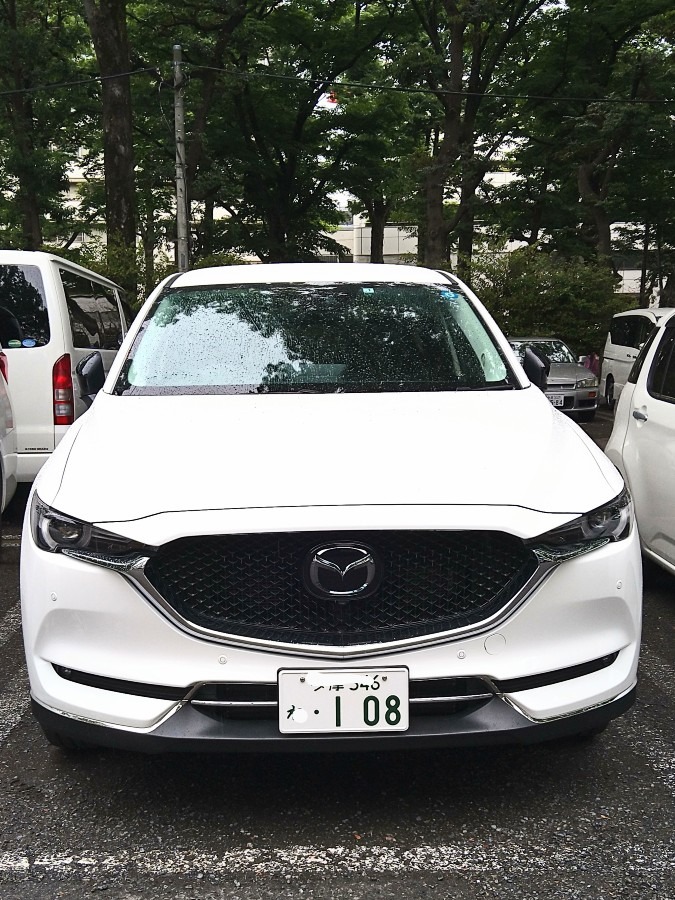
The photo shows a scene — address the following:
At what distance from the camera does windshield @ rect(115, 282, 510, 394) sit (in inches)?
140

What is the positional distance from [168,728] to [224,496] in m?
0.61

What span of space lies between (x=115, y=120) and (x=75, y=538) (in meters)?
16.5

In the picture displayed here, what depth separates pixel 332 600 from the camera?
95.2 inches

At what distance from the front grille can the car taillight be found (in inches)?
175

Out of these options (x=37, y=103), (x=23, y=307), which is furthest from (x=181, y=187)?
(x=23, y=307)

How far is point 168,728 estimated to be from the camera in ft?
7.93

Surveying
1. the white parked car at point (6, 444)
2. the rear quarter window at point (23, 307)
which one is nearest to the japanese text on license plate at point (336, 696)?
the white parked car at point (6, 444)

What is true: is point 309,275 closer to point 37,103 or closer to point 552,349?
point 552,349

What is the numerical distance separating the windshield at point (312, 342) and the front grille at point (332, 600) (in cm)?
109

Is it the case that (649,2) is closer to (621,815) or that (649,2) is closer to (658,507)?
(658,507)

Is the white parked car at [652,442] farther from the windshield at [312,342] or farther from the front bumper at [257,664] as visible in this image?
A: the front bumper at [257,664]

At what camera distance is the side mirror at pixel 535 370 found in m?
4.06

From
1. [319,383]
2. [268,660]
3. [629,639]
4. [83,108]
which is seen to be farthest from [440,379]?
[83,108]

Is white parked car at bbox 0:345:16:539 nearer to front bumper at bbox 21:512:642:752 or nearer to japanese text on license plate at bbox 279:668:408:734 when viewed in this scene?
front bumper at bbox 21:512:642:752
